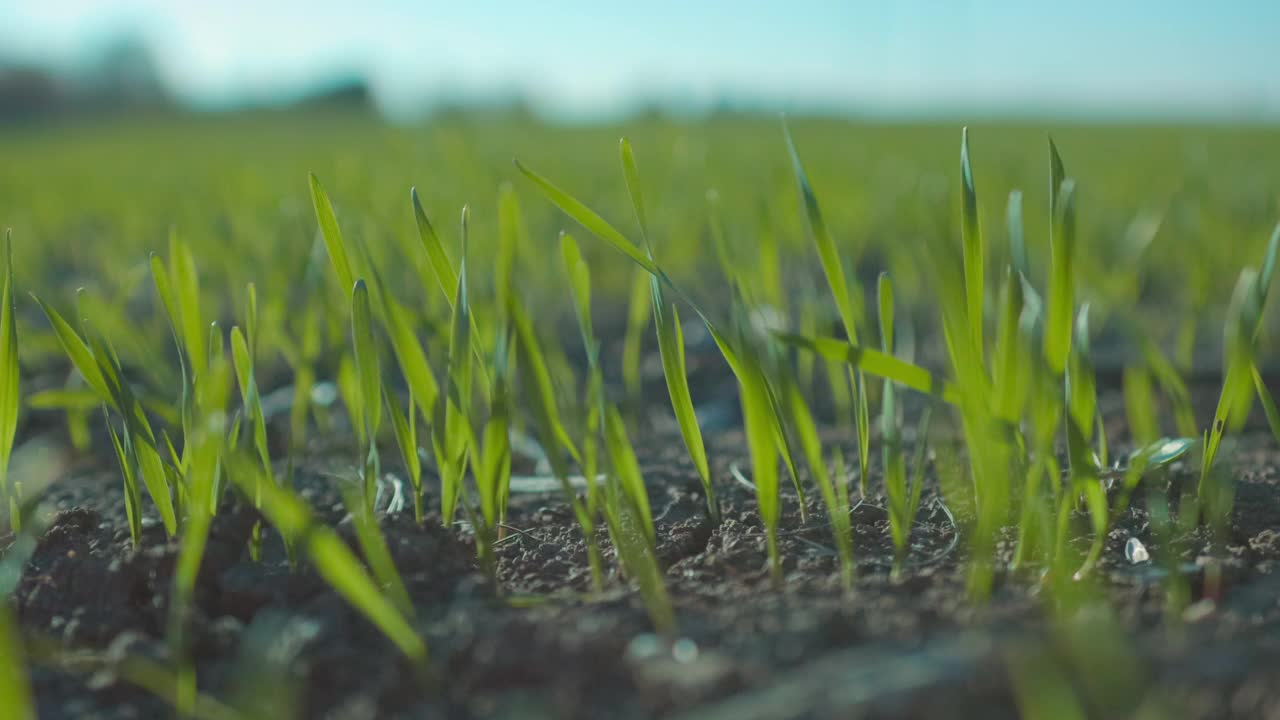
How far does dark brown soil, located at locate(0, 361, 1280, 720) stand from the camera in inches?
19.4

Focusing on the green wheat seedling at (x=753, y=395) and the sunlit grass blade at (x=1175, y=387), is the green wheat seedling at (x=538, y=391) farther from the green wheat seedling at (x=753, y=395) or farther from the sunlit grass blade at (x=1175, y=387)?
the sunlit grass blade at (x=1175, y=387)

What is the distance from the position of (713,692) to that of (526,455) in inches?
25.8

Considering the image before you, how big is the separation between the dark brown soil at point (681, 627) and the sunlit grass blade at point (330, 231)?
217 millimetres

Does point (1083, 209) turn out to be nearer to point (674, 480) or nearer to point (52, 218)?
point (674, 480)

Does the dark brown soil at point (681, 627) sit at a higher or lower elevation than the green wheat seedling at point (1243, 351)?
lower

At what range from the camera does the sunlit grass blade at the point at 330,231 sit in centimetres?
69

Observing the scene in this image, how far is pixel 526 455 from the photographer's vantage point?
1.14 m

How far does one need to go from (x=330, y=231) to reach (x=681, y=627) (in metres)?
0.40

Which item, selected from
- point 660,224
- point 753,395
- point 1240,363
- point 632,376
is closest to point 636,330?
point 632,376

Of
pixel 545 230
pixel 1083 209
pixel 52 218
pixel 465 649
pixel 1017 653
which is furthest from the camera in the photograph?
pixel 52 218

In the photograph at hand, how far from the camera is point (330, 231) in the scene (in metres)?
0.70

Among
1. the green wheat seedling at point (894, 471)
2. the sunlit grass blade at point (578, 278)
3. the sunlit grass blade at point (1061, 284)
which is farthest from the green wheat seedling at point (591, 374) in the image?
the sunlit grass blade at point (1061, 284)

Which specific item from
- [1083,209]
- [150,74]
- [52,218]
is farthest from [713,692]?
[150,74]

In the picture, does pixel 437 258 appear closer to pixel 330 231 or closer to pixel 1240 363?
pixel 330 231
